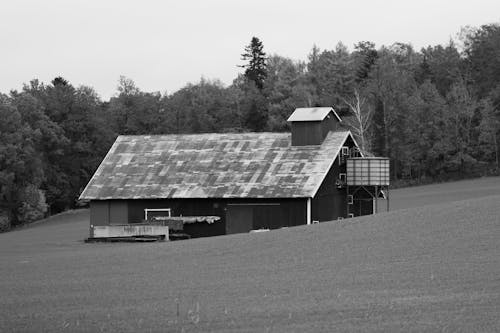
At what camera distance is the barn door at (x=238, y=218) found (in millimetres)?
52381

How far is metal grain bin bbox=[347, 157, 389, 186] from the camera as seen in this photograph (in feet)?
184

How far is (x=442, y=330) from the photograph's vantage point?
1777 centimetres

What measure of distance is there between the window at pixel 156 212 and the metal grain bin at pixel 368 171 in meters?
10.9

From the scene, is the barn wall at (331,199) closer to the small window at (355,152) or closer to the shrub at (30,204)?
the small window at (355,152)

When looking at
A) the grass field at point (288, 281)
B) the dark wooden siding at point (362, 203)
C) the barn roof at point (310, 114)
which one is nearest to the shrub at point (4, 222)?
the barn roof at point (310, 114)

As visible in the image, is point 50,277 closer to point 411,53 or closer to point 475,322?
point 475,322

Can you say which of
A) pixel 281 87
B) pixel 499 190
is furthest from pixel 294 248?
pixel 281 87

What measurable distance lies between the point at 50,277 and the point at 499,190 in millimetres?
53828

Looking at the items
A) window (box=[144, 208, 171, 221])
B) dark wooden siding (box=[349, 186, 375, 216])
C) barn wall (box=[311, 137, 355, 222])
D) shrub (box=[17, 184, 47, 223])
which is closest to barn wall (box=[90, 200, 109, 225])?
window (box=[144, 208, 171, 221])

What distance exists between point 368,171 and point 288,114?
5160 centimetres

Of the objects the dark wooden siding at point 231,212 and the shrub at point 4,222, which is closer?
the dark wooden siding at point 231,212

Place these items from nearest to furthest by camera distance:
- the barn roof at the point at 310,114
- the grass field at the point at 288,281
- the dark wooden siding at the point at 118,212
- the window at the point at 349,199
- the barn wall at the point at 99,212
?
the grass field at the point at 288,281 → the dark wooden siding at the point at 118,212 → the barn wall at the point at 99,212 → the barn roof at the point at 310,114 → the window at the point at 349,199

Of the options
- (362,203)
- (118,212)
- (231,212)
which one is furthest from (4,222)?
(362,203)

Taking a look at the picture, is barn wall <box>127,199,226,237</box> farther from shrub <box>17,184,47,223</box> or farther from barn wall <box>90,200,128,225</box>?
shrub <box>17,184,47,223</box>
